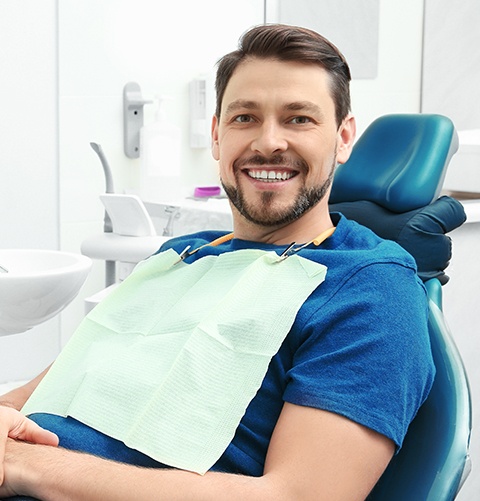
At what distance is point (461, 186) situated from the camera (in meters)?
2.39

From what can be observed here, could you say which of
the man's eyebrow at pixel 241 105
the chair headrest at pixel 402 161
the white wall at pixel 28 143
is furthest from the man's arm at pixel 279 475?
the white wall at pixel 28 143

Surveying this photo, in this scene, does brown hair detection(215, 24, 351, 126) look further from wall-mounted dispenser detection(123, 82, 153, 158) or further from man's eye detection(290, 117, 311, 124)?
wall-mounted dispenser detection(123, 82, 153, 158)

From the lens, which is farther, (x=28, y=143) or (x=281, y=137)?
(x=28, y=143)

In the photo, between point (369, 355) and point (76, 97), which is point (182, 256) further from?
point (76, 97)

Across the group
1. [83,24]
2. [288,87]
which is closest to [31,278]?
[288,87]

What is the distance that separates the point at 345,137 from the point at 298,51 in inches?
7.0

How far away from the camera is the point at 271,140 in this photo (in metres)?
1.34

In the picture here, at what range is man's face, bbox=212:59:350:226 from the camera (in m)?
1.34

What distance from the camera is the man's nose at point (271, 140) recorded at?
52.6 inches

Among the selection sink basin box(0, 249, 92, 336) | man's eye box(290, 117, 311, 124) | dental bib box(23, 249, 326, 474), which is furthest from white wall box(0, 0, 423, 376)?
man's eye box(290, 117, 311, 124)

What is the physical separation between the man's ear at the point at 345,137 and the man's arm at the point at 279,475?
1.63 ft

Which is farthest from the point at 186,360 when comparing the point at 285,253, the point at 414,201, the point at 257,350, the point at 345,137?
the point at 414,201

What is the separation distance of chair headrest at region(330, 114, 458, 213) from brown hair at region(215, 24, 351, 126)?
23 cm

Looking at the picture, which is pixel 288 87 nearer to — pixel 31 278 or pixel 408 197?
pixel 408 197
